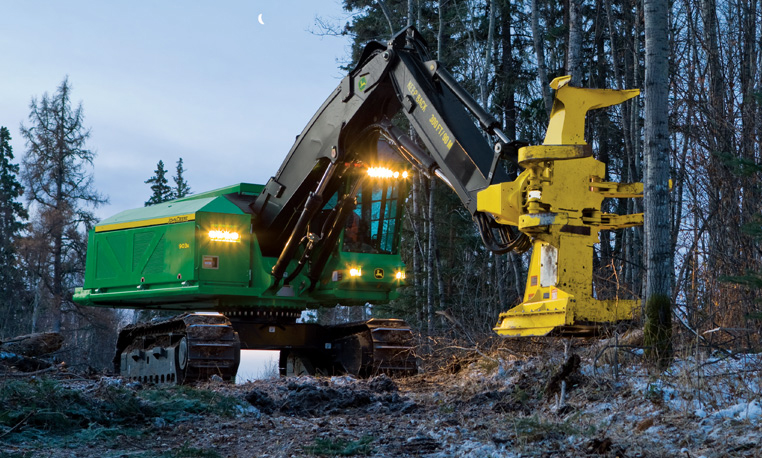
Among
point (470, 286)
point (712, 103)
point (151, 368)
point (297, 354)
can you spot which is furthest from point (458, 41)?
point (151, 368)

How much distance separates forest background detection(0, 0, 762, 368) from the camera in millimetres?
12156

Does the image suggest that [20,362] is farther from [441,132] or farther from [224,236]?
[441,132]

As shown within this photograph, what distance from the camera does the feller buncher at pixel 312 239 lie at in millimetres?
10023

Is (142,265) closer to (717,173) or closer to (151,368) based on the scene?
(151,368)

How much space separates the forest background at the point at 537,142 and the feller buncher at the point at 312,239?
4.72ft

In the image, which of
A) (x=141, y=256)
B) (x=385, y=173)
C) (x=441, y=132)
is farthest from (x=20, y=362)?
(x=441, y=132)

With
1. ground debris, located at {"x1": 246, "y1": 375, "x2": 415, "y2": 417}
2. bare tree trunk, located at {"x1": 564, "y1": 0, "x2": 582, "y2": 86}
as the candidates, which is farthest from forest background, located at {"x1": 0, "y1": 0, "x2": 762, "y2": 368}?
ground debris, located at {"x1": 246, "y1": 375, "x2": 415, "y2": 417}

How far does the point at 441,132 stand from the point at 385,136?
1.63 meters

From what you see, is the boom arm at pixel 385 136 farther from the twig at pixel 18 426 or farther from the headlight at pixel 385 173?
the twig at pixel 18 426

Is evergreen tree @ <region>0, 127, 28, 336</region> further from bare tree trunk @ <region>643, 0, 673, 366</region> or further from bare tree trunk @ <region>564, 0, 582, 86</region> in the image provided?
bare tree trunk @ <region>643, 0, 673, 366</region>

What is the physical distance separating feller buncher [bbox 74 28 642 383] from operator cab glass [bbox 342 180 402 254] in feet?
0.06

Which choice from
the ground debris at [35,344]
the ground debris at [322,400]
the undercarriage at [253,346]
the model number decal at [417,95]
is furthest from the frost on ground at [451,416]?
the ground debris at [35,344]

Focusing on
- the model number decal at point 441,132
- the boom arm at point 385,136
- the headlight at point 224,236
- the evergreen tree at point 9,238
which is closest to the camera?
the boom arm at point 385,136

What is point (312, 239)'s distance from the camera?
12.7 meters
